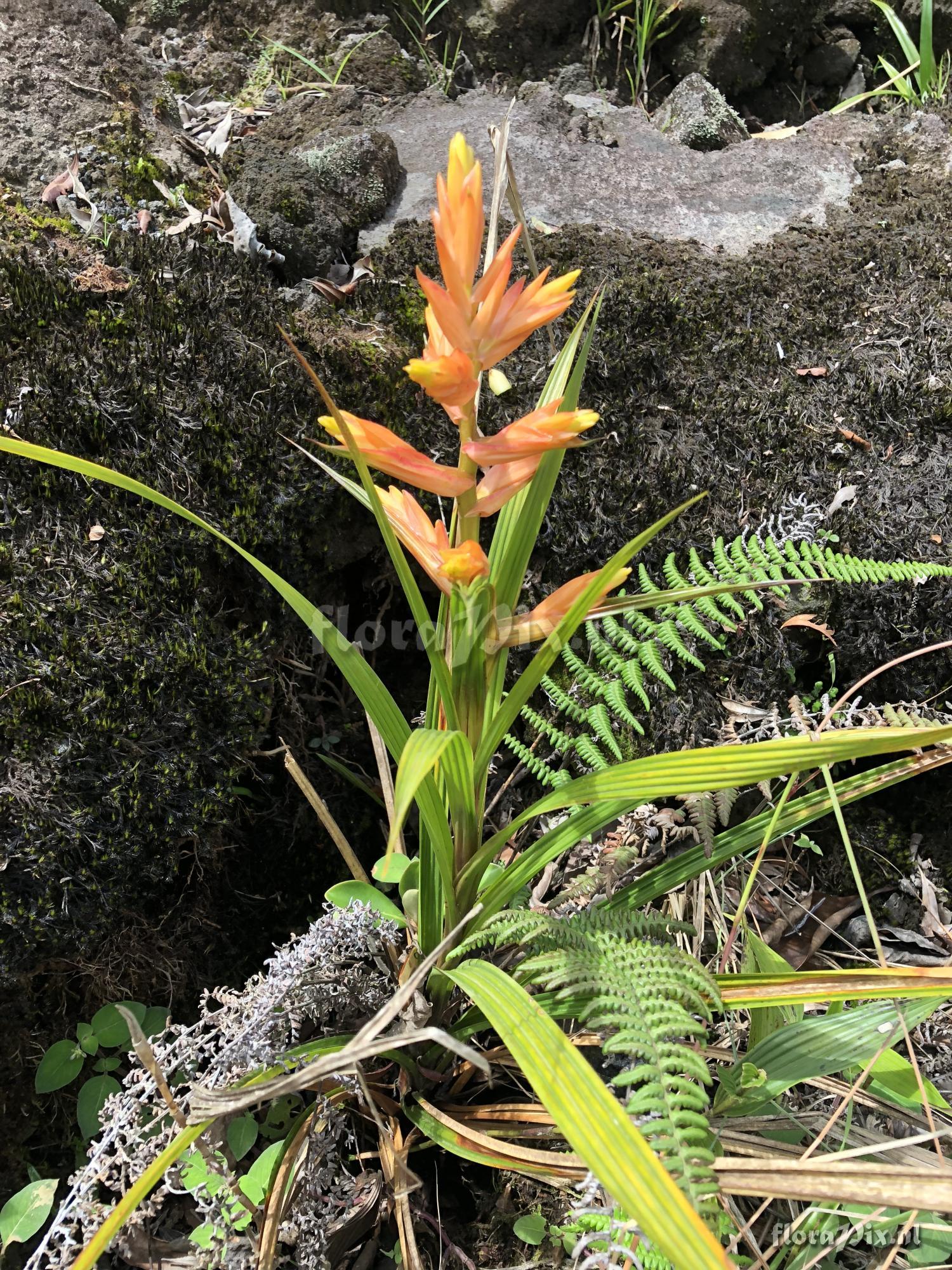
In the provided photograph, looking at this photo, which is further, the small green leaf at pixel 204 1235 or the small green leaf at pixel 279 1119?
the small green leaf at pixel 279 1119

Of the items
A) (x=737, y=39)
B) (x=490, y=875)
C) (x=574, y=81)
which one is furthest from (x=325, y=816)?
(x=737, y=39)

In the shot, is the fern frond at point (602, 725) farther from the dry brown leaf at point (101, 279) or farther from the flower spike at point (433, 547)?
the dry brown leaf at point (101, 279)

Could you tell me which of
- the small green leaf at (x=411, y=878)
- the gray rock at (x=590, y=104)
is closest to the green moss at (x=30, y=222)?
the small green leaf at (x=411, y=878)

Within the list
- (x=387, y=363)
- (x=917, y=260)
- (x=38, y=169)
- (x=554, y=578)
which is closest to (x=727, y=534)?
(x=554, y=578)

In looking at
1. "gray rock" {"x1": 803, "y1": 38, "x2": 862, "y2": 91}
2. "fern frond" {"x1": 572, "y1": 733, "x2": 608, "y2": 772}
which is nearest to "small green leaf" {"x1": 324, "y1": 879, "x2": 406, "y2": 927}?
"fern frond" {"x1": 572, "y1": 733, "x2": 608, "y2": 772}

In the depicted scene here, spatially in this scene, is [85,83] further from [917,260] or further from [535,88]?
[917,260]
